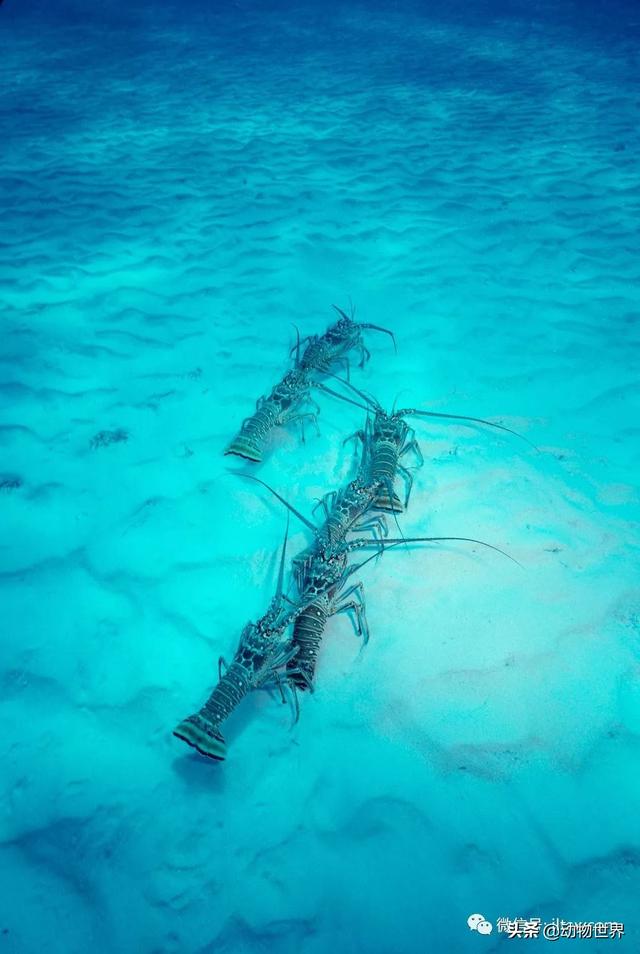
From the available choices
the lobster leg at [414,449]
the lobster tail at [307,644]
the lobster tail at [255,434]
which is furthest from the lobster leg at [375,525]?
the lobster tail at [255,434]

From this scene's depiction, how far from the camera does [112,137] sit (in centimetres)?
1220

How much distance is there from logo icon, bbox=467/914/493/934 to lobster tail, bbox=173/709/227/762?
62.6 inches

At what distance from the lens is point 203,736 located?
2984 millimetres

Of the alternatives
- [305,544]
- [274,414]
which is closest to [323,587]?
[305,544]

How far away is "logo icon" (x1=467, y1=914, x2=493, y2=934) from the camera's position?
2.57 m

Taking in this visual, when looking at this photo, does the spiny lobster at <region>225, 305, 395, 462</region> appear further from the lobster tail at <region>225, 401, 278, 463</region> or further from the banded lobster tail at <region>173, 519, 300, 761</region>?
the banded lobster tail at <region>173, 519, 300, 761</region>

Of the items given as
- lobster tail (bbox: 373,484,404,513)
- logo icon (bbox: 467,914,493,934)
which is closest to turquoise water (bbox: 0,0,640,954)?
logo icon (bbox: 467,914,493,934)

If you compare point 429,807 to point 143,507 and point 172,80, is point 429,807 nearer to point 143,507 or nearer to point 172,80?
point 143,507

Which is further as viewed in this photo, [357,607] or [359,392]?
[359,392]

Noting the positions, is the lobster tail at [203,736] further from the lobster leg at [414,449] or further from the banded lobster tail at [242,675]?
the lobster leg at [414,449]

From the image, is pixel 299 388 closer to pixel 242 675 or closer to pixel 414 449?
pixel 414 449

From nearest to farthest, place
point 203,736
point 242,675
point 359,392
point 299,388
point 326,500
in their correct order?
1. point 203,736
2. point 242,675
3. point 326,500
4. point 299,388
5. point 359,392

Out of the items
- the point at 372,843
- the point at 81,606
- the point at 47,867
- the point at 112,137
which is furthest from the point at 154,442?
the point at 112,137

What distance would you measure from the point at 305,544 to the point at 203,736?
1.69m
